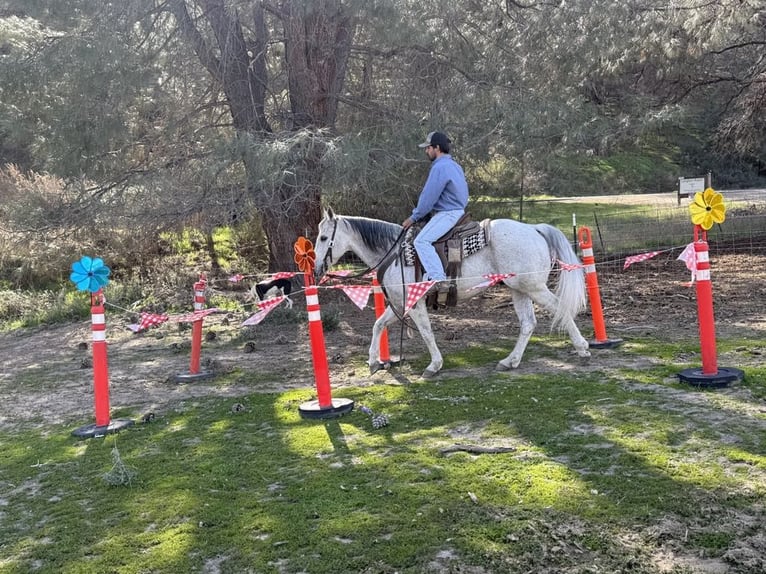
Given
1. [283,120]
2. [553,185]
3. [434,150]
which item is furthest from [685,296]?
[553,185]

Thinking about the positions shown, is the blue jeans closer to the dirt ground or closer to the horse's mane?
the horse's mane

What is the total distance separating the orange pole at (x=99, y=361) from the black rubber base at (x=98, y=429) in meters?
0.05

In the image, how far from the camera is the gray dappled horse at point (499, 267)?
694cm

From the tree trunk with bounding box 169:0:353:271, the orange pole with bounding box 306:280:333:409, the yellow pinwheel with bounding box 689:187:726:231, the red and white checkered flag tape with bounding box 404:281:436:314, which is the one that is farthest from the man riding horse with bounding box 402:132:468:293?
the tree trunk with bounding box 169:0:353:271

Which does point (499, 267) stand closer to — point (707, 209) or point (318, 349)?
point (707, 209)

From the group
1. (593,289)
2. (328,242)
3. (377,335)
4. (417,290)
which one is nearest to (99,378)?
(328,242)

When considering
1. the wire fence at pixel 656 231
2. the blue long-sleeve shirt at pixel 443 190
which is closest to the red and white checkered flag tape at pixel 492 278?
the blue long-sleeve shirt at pixel 443 190

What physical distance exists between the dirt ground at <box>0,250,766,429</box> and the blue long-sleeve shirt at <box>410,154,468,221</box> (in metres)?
1.65

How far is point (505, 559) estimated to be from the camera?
3.23 metres

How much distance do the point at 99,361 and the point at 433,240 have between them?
3.17 metres

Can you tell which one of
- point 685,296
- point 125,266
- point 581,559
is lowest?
point 581,559

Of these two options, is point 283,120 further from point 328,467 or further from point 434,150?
point 328,467

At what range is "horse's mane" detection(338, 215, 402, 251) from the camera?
23.9 feet

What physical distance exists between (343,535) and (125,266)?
1280 centimetres
